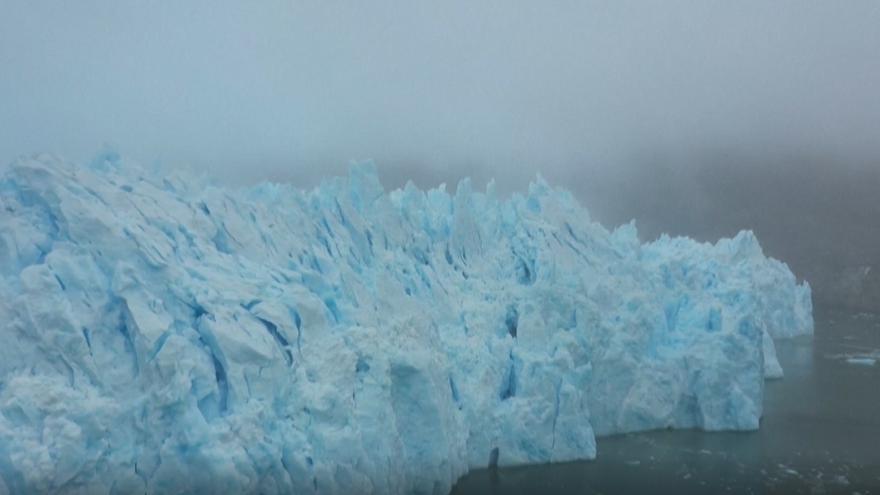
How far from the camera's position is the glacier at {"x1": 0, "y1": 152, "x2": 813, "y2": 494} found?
8.22m

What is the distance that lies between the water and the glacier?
349 mm

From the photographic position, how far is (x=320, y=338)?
968 centimetres

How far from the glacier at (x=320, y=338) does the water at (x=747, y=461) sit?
1.14 ft

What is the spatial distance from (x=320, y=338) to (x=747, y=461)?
6.55 meters

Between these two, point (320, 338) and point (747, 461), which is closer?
point (320, 338)

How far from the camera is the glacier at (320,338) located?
27.0ft

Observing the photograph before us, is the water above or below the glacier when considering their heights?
below

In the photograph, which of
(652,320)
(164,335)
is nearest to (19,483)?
(164,335)

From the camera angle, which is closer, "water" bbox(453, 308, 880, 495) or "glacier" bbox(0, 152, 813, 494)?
"glacier" bbox(0, 152, 813, 494)

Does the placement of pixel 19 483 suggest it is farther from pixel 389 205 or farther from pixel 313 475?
pixel 389 205

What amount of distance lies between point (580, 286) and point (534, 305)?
2.92ft

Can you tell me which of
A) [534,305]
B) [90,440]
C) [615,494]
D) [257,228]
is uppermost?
[257,228]

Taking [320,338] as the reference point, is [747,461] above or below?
below

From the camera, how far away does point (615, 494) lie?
10711 mm
